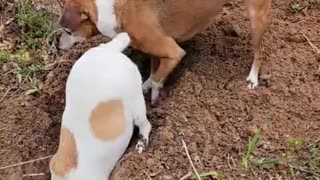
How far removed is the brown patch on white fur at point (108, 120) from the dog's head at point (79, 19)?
57 cm

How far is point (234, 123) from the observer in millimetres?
4086

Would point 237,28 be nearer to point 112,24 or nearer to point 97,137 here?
point 112,24

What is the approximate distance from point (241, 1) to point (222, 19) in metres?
0.24

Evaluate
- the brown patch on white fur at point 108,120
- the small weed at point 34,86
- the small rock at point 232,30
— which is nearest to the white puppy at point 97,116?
the brown patch on white fur at point 108,120

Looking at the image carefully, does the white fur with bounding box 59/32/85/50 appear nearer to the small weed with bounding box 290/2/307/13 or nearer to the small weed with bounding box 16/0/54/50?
the small weed with bounding box 16/0/54/50

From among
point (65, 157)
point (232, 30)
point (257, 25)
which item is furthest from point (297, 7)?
point (65, 157)

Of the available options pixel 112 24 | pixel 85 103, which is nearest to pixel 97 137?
pixel 85 103

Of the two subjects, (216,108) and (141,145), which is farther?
(216,108)

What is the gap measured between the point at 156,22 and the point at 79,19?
429mm

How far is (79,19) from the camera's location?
13.6 feet

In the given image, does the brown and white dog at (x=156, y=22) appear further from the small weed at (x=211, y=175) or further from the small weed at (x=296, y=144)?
the small weed at (x=211, y=175)

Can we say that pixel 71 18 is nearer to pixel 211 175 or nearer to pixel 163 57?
pixel 163 57

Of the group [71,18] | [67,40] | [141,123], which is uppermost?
[71,18]

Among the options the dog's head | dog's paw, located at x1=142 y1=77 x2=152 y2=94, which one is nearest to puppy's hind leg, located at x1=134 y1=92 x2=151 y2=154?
dog's paw, located at x1=142 y1=77 x2=152 y2=94
